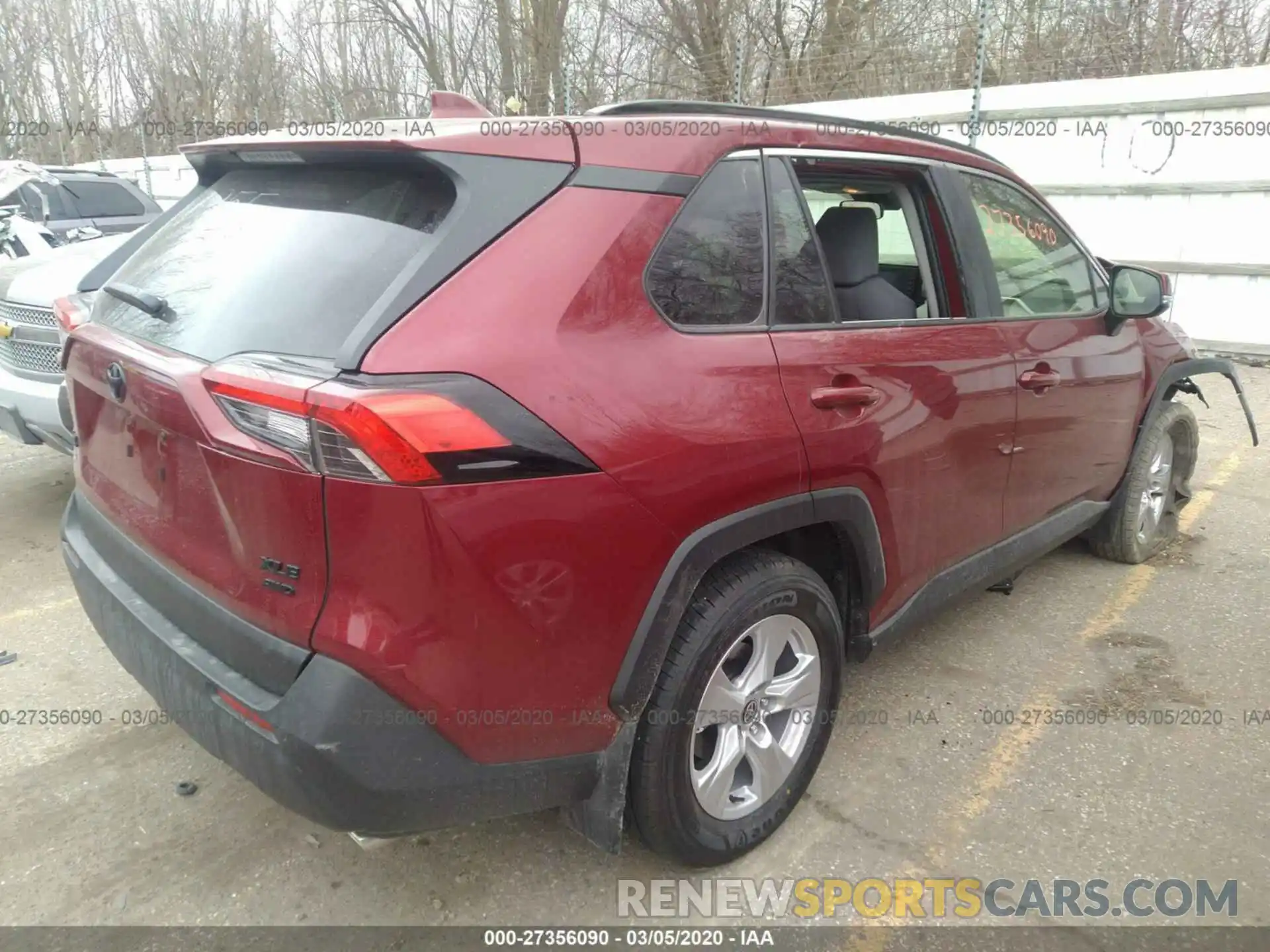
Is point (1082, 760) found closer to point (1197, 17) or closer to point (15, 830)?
point (15, 830)

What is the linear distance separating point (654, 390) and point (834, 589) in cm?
103

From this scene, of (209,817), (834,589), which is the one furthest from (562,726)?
(209,817)

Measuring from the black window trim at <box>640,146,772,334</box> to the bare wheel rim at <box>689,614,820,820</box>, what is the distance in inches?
28.7

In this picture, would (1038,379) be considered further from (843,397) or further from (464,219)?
(464,219)

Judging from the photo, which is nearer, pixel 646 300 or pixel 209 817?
pixel 646 300

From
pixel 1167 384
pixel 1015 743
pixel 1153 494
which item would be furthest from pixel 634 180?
pixel 1153 494

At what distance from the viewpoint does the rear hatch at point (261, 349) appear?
168 cm

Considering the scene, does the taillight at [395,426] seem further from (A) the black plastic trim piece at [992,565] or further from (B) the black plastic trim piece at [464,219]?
(A) the black plastic trim piece at [992,565]

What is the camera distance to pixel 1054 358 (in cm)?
320

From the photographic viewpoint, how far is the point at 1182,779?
9.00 feet

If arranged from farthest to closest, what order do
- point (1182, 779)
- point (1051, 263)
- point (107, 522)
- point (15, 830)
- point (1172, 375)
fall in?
point (1172, 375)
point (1051, 263)
point (1182, 779)
point (15, 830)
point (107, 522)

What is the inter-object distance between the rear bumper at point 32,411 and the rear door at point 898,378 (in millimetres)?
3507

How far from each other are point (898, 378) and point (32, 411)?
3981mm
